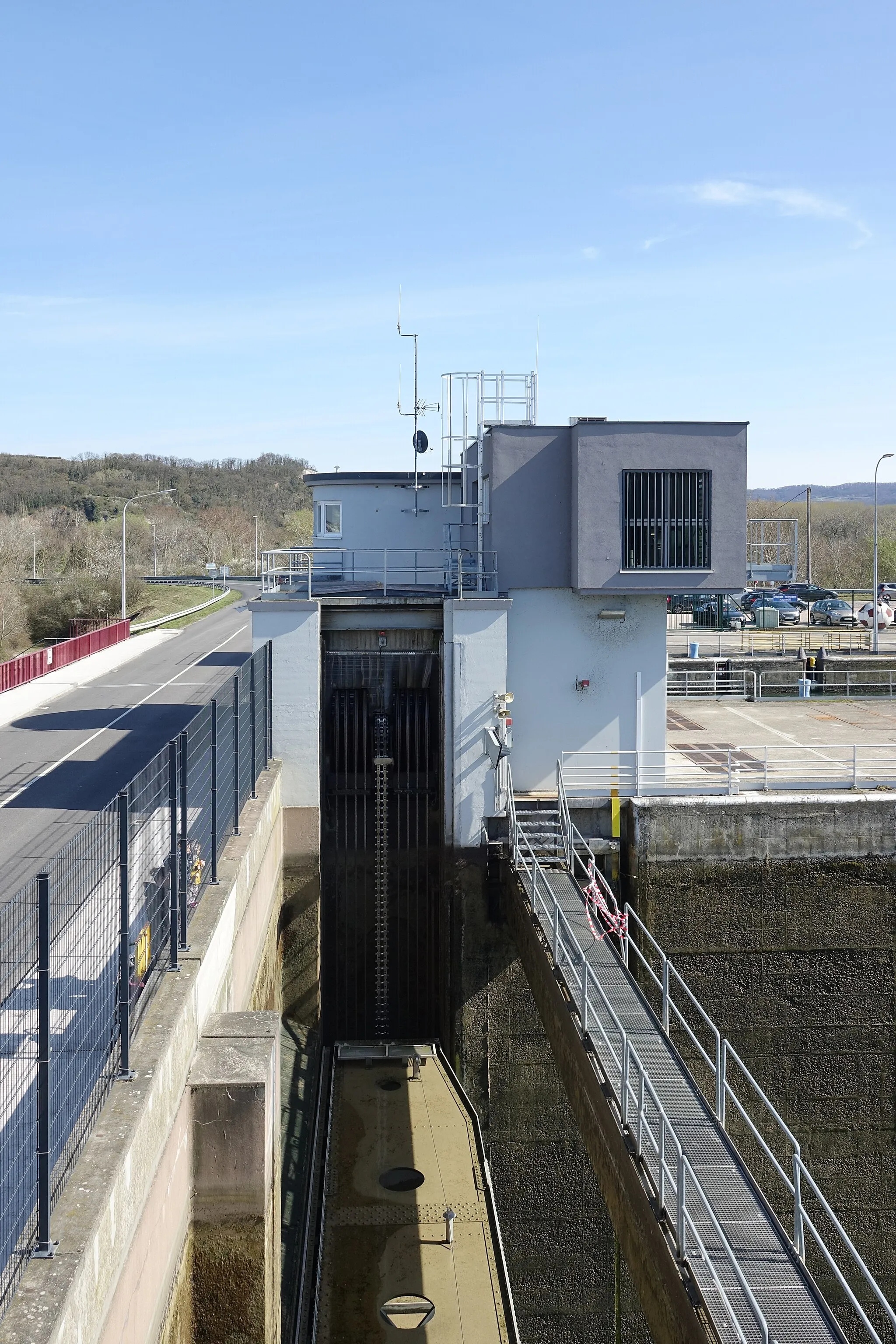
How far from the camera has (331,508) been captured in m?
22.2

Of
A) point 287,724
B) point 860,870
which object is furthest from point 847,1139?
point 287,724

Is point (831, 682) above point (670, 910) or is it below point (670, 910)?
above

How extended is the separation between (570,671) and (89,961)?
1103 cm

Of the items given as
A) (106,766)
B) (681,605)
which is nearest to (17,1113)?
(106,766)

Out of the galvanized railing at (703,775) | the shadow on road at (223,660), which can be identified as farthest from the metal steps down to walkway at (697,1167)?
the shadow on road at (223,660)

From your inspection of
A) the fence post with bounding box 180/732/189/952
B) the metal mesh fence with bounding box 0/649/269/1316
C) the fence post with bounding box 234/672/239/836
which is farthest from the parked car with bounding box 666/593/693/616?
the fence post with bounding box 180/732/189/952

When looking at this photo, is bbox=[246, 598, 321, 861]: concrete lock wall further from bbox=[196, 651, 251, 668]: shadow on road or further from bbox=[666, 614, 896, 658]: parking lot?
bbox=[666, 614, 896, 658]: parking lot

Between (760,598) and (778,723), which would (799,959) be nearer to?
(778,723)

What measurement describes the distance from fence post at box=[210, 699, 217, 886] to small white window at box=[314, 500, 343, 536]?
11418 millimetres

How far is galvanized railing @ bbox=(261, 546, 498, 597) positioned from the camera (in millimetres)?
18359

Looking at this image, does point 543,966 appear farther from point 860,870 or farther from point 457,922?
point 860,870

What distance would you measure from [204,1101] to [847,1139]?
11920 mm

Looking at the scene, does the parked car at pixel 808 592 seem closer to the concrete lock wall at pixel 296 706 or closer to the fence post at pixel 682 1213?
the concrete lock wall at pixel 296 706

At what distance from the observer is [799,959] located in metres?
16.6
